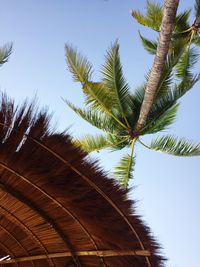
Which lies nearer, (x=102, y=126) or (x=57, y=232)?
(x=57, y=232)

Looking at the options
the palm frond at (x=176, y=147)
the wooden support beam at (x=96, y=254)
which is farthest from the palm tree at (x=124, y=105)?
the wooden support beam at (x=96, y=254)

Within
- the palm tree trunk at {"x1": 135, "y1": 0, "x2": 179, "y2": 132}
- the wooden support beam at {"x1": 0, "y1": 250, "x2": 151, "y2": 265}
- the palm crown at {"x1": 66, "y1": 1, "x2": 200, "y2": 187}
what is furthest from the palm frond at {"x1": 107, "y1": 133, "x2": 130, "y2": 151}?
the wooden support beam at {"x1": 0, "y1": 250, "x2": 151, "y2": 265}

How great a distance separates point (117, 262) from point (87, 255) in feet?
0.82

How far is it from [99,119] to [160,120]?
183cm

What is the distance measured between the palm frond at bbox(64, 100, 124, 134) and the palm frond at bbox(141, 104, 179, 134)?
0.96 m

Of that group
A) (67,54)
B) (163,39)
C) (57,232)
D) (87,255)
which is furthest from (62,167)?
(67,54)

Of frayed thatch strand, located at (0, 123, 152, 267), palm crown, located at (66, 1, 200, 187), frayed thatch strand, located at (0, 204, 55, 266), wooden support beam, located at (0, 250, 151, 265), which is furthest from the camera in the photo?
palm crown, located at (66, 1, 200, 187)

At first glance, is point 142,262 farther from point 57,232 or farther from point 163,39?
point 163,39

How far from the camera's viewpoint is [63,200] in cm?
271

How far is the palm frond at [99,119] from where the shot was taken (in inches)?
431

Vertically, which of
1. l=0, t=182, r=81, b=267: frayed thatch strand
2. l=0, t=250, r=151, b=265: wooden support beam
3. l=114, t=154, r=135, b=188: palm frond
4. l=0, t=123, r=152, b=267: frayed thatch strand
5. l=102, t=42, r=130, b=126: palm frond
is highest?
l=102, t=42, r=130, b=126: palm frond

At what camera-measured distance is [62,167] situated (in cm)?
261

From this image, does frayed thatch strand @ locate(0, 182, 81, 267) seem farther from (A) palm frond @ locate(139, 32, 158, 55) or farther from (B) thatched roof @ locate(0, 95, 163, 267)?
(A) palm frond @ locate(139, 32, 158, 55)

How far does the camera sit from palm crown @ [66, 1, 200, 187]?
9.69 meters
